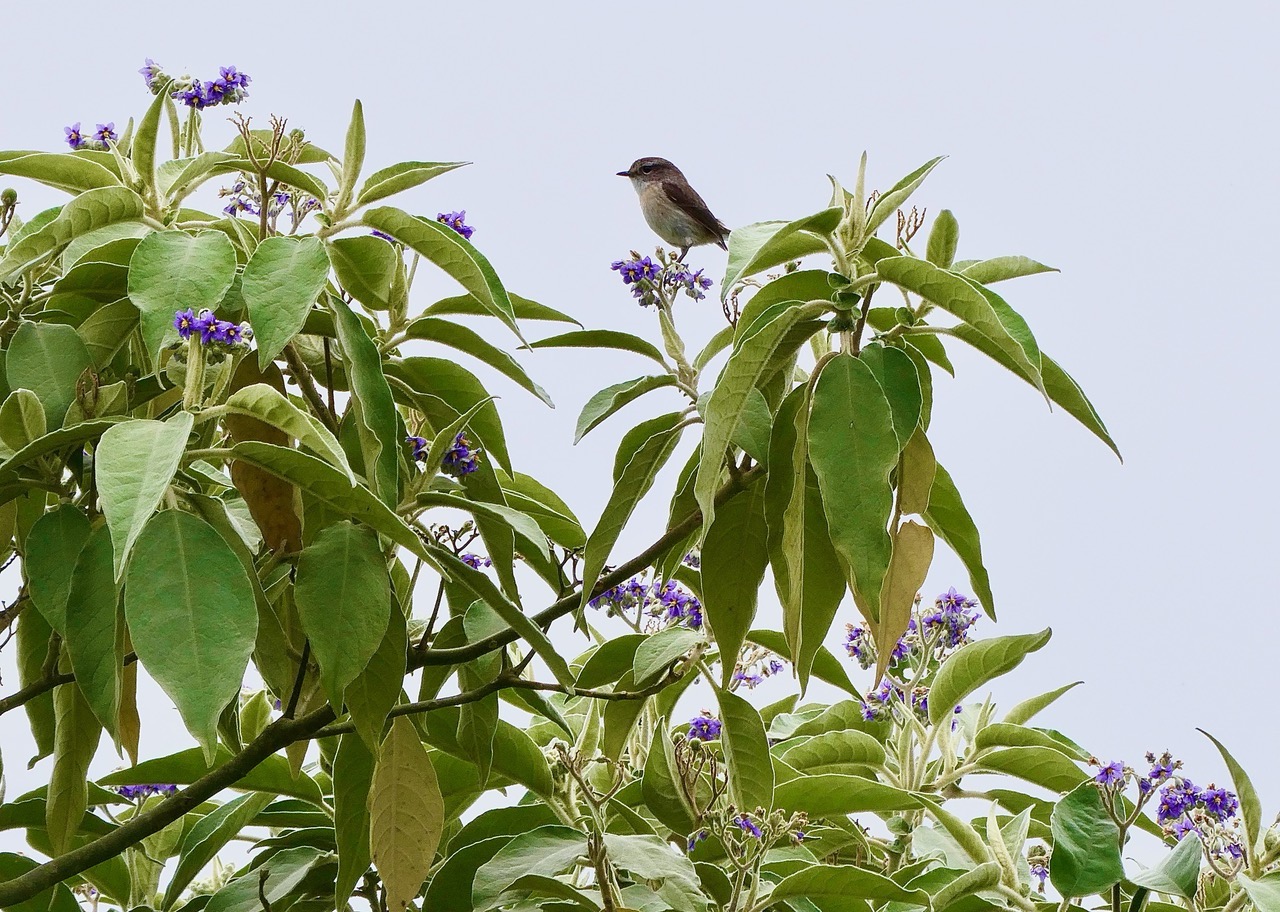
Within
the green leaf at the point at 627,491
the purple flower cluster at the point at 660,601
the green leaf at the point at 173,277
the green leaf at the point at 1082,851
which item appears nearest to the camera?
the green leaf at the point at 173,277

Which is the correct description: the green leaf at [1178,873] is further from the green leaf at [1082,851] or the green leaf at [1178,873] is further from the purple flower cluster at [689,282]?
→ the purple flower cluster at [689,282]

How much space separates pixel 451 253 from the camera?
5.34 feet

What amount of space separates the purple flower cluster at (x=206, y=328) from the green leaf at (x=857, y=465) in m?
0.64

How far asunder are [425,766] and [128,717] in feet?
1.30

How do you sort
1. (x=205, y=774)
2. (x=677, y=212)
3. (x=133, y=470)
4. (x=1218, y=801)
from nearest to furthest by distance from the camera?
1. (x=133, y=470)
2. (x=205, y=774)
3. (x=1218, y=801)
4. (x=677, y=212)

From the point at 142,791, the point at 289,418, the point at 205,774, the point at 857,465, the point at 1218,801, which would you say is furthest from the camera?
the point at 142,791

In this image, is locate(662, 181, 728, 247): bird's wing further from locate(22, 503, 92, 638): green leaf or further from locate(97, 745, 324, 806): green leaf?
locate(22, 503, 92, 638): green leaf

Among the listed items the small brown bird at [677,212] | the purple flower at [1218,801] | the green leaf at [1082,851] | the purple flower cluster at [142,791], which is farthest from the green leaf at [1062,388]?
the small brown bird at [677,212]

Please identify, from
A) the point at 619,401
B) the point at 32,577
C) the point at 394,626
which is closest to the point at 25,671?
the point at 32,577

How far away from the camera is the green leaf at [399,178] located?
172 cm

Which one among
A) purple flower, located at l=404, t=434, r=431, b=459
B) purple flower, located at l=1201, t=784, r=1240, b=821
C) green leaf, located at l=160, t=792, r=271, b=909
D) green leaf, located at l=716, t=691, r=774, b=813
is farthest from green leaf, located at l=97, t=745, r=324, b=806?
purple flower, located at l=1201, t=784, r=1240, b=821

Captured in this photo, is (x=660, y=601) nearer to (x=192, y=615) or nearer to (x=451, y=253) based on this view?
(x=451, y=253)

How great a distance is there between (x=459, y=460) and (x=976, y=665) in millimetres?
956

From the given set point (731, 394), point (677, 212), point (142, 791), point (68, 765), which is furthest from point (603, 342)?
point (677, 212)
